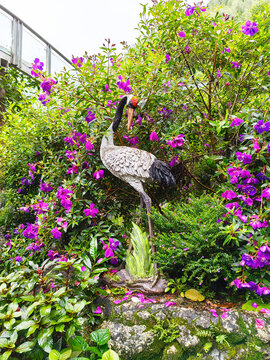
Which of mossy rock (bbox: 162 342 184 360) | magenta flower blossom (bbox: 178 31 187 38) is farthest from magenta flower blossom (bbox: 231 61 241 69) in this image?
mossy rock (bbox: 162 342 184 360)

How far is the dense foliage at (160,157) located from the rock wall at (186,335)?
0.21 meters

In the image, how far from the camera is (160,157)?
280 centimetres

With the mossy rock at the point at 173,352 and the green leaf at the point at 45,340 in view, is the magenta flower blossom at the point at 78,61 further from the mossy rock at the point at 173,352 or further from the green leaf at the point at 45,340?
the mossy rock at the point at 173,352

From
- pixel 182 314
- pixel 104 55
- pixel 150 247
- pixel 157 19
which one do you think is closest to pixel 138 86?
pixel 104 55

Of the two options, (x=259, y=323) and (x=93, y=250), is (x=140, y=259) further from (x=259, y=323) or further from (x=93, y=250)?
(x=259, y=323)

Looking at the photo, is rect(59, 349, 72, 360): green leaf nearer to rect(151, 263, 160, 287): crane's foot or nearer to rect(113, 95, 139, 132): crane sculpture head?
rect(151, 263, 160, 287): crane's foot

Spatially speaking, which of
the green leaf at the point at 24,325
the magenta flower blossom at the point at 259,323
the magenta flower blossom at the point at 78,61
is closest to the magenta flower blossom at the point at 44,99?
the magenta flower blossom at the point at 78,61

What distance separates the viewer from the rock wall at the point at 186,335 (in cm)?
143

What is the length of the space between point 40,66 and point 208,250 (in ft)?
8.55

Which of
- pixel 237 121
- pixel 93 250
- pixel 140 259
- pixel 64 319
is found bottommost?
pixel 64 319

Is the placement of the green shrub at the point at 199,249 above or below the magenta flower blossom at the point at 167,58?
below

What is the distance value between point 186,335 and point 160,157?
6.05ft

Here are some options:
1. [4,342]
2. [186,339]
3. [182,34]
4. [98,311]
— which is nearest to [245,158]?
[186,339]

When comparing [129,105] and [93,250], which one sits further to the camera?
[129,105]
